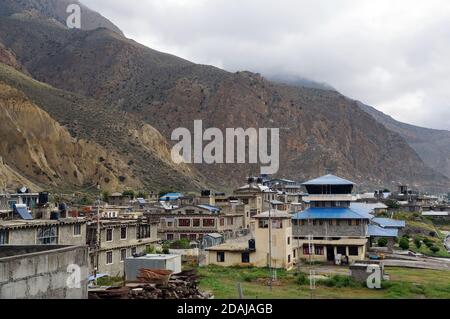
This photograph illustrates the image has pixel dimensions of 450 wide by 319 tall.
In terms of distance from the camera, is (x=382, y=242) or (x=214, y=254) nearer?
(x=214, y=254)

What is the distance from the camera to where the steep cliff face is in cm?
9669

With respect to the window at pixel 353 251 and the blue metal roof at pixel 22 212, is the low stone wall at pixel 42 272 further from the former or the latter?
the window at pixel 353 251

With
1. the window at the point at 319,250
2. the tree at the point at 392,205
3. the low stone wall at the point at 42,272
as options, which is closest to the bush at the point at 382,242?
the window at the point at 319,250

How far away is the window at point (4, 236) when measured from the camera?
28273 millimetres

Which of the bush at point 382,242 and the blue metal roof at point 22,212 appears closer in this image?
the blue metal roof at point 22,212

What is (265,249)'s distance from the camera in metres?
41.1

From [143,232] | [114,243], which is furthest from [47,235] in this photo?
[143,232]

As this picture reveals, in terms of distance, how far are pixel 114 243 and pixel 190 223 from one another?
20891 millimetres

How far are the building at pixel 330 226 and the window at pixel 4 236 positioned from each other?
81.0ft

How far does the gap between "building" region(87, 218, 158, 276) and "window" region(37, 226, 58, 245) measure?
317cm

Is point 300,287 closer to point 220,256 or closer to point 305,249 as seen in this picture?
point 220,256

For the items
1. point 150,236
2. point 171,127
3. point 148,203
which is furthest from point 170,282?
point 171,127

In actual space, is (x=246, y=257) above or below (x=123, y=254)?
below

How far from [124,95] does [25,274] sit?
7198 inches
